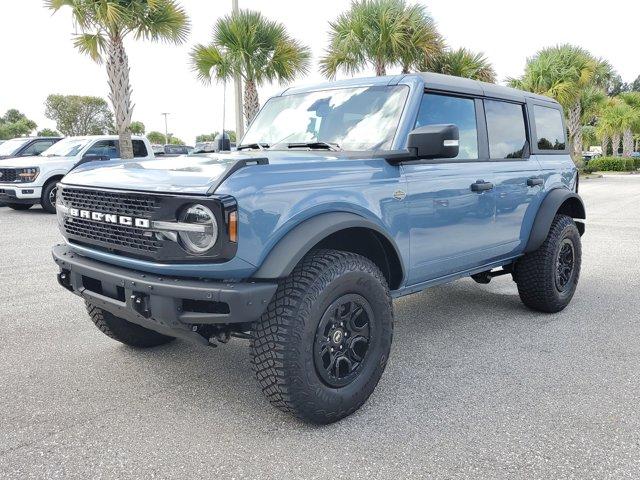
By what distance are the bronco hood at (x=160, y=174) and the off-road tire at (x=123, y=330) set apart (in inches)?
36.8

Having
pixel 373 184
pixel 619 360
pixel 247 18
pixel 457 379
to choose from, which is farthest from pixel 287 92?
pixel 247 18

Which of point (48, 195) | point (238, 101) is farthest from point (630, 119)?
point (48, 195)

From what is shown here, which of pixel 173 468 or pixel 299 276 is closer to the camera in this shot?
pixel 173 468

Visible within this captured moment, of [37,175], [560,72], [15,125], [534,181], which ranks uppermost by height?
[15,125]

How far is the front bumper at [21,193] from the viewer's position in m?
12.0

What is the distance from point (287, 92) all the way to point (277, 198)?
196 cm

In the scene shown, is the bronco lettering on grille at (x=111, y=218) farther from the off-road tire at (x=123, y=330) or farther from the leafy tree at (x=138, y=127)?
the leafy tree at (x=138, y=127)

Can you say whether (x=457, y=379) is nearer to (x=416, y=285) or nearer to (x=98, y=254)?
(x=416, y=285)

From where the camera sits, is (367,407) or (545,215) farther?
(545,215)

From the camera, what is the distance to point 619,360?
12.1 ft

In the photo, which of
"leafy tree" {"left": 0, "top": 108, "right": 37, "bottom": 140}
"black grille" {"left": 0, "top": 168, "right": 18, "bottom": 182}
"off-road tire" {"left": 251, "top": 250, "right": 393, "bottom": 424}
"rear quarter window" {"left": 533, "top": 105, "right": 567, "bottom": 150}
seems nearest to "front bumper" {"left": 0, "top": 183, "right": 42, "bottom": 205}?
"black grille" {"left": 0, "top": 168, "right": 18, "bottom": 182}

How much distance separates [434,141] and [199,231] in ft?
4.56

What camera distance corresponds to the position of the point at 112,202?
279 centimetres

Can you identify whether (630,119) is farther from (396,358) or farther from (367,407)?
(367,407)
